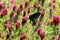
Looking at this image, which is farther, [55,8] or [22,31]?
[55,8]

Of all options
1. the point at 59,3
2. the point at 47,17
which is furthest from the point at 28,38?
the point at 59,3

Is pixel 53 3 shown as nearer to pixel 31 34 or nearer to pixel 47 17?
pixel 47 17

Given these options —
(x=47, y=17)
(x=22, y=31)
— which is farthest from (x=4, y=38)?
(x=47, y=17)

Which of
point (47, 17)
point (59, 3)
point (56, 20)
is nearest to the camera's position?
point (56, 20)

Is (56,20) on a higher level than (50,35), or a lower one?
higher

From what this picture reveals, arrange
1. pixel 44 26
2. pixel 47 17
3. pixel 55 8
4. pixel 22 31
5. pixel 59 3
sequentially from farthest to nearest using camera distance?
pixel 59 3, pixel 55 8, pixel 47 17, pixel 44 26, pixel 22 31

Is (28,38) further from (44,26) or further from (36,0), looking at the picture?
(36,0)
